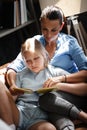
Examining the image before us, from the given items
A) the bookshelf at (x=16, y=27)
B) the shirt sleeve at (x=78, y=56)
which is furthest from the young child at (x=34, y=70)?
the bookshelf at (x=16, y=27)

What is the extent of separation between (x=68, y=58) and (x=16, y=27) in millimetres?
930

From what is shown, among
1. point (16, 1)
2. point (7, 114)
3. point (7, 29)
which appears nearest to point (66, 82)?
point (7, 114)

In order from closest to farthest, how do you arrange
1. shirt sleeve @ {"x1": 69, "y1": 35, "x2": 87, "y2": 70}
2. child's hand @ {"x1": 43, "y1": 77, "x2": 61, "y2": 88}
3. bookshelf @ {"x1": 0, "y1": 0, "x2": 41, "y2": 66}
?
1. child's hand @ {"x1": 43, "y1": 77, "x2": 61, "y2": 88}
2. shirt sleeve @ {"x1": 69, "y1": 35, "x2": 87, "y2": 70}
3. bookshelf @ {"x1": 0, "y1": 0, "x2": 41, "y2": 66}

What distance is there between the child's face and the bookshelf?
88 centimetres

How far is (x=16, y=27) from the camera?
8.02 ft

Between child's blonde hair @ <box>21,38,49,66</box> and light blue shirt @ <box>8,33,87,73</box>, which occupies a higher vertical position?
child's blonde hair @ <box>21,38,49,66</box>

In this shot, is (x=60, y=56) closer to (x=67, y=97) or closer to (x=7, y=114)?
(x=67, y=97)

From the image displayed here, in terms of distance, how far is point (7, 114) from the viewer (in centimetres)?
129

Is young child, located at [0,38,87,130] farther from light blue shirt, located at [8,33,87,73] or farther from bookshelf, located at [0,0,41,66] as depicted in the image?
bookshelf, located at [0,0,41,66]

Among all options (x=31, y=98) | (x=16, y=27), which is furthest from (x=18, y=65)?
(x=16, y=27)

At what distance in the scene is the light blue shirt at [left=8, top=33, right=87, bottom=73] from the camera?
1604mm

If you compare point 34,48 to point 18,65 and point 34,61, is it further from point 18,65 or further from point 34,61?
point 18,65

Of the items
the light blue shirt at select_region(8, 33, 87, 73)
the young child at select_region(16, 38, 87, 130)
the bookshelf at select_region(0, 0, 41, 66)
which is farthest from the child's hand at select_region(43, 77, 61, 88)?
the bookshelf at select_region(0, 0, 41, 66)

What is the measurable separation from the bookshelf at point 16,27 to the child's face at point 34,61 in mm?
878
